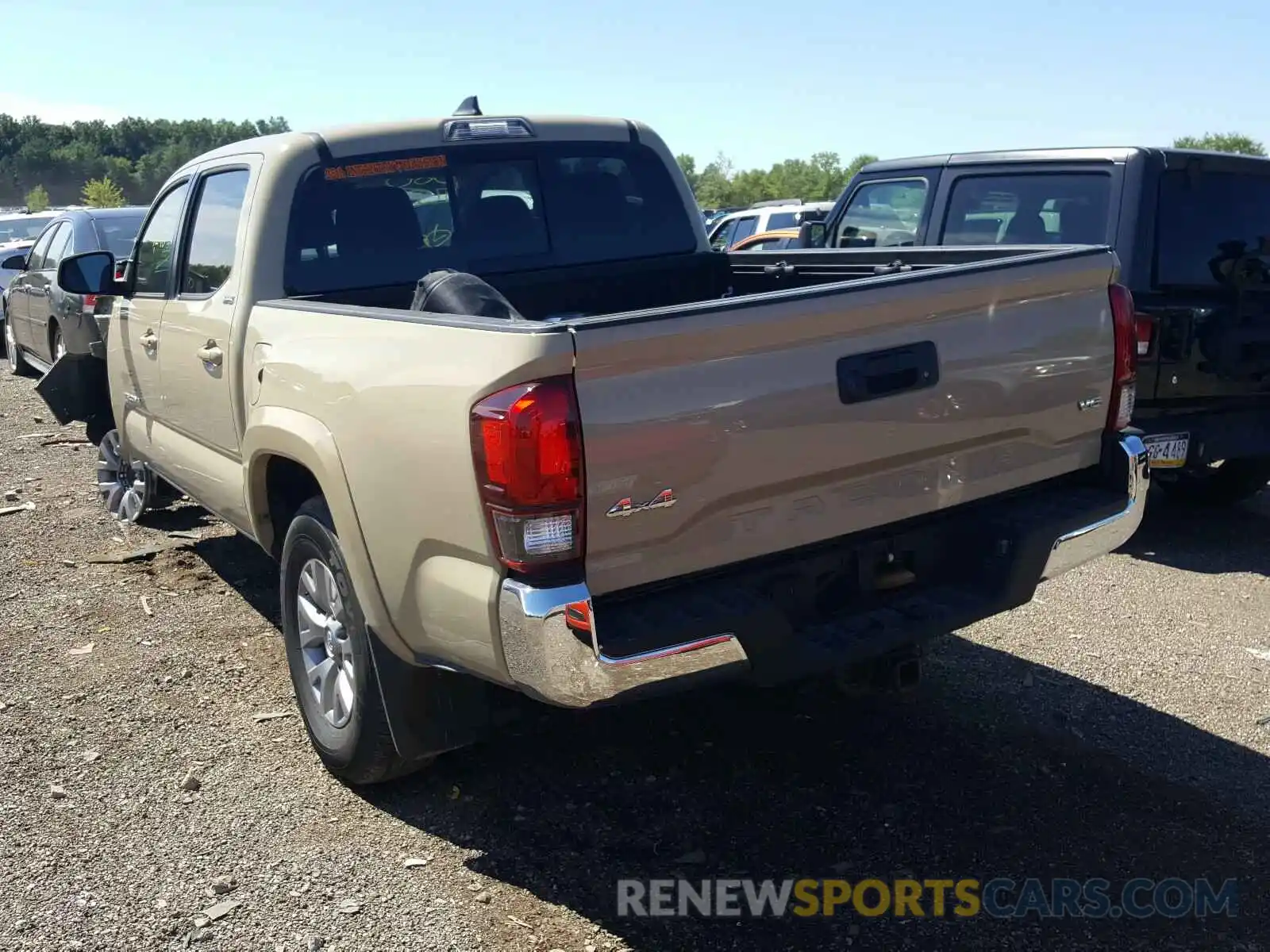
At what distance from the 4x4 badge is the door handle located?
2245 millimetres

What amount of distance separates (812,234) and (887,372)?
5748 millimetres

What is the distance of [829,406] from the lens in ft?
10.0

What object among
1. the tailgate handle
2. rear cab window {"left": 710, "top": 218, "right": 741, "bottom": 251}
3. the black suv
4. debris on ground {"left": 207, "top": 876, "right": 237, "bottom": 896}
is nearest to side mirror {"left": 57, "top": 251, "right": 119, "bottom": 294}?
debris on ground {"left": 207, "top": 876, "right": 237, "bottom": 896}

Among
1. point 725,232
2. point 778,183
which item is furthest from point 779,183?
point 725,232

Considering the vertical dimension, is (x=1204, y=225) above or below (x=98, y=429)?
above

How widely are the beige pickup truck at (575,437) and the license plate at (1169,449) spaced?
89.5 inches

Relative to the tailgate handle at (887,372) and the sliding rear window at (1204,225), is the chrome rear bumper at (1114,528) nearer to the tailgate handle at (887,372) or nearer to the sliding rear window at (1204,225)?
the tailgate handle at (887,372)

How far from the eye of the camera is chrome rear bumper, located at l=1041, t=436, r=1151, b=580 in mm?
3467

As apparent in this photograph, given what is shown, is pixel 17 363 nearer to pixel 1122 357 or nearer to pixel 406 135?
pixel 406 135

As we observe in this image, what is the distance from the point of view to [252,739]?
427 cm

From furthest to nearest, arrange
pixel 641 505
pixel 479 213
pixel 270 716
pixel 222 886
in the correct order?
pixel 479 213 → pixel 270 716 → pixel 222 886 → pixel 641 505

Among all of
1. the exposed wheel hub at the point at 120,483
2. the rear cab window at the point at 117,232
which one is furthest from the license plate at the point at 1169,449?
the rear cab window at the point at 117,232

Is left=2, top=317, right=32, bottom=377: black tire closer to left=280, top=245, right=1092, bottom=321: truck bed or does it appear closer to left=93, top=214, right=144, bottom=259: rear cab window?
left=93, top=214, right=144, bottom=259: rear cab window

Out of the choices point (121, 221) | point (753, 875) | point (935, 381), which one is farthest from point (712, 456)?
point (121, 221)
